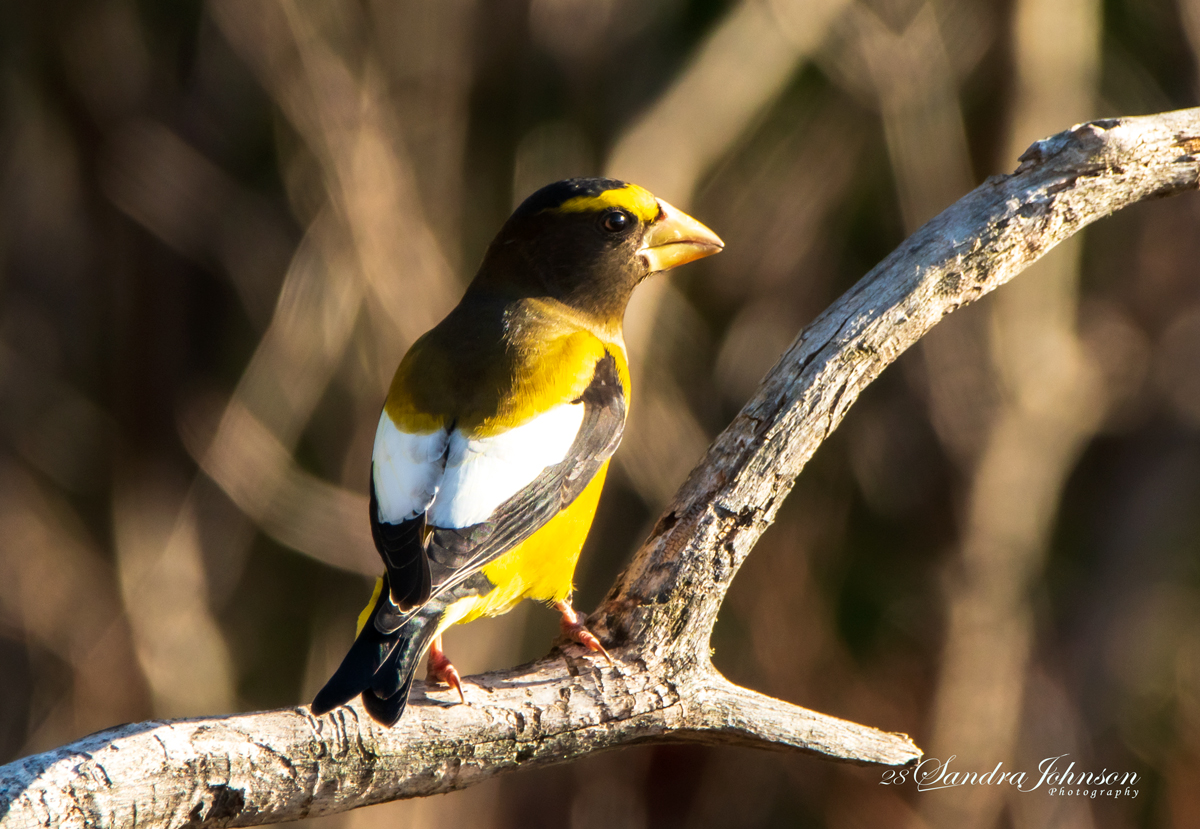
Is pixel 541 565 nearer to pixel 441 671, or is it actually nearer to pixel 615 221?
pixel 441 671

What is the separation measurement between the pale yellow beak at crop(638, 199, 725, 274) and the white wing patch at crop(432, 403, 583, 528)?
0.79 metres

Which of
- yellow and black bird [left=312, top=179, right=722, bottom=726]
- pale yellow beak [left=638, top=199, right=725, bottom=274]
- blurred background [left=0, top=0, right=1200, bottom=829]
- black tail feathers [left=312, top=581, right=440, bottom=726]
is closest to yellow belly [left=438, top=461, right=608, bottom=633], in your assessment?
yellow and black bird [left=312, top=179, right=722, bottom=726]

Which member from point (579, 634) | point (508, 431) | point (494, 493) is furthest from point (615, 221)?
point (579, 634)

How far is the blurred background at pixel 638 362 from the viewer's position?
18.5 feet

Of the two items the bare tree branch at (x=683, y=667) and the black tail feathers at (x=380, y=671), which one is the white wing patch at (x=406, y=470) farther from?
the bare tree branch at (x=683, y=667)

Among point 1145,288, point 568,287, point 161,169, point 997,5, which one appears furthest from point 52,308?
point 1145,288

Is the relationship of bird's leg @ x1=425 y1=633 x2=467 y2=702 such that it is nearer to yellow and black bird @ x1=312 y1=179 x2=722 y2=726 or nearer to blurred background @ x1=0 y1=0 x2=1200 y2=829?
yellow and black bird @ x1=312 y1=179 x2=722 y2=726

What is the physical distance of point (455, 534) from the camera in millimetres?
2564

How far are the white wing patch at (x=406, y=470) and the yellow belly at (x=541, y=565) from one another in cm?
27

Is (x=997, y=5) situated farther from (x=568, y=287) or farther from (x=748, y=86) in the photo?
(x=568, y=287)

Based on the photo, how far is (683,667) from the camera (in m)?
2.60

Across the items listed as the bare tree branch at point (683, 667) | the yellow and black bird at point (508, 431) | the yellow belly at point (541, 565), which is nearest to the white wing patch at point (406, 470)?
the yellow and black bird at point (508, 431)

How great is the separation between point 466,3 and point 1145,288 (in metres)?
4.53

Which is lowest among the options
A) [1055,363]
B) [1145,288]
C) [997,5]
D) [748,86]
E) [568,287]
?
[568,287]
